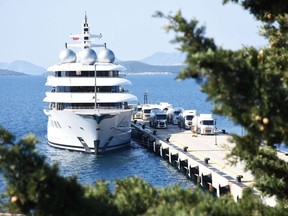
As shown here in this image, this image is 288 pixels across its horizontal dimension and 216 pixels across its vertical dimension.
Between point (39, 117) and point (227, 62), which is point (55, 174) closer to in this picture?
point (227, 62)

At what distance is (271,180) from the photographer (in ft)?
41.9

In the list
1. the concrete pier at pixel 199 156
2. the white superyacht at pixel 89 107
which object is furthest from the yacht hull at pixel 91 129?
the concrete pier at pixel 199 156

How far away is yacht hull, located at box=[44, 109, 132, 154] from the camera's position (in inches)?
1913

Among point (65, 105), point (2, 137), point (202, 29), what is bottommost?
point (65, 105)

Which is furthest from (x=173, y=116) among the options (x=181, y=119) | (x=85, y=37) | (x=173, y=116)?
(x=85, y=37)

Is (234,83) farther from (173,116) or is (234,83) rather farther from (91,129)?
(173,116)

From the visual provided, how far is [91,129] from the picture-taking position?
48.8m

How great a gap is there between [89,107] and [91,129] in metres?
4.21

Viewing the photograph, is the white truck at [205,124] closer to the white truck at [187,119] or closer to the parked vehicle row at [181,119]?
the parked vehicle row at [181,119]

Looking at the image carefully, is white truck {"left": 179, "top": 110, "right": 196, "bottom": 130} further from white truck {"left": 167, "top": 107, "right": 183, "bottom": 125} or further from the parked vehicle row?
white truck {"left": 167, "top": 107, "right": 183, "bottom": 125}

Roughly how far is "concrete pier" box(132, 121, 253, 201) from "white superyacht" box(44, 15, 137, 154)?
4555 millimetres

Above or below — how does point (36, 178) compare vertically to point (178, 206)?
above

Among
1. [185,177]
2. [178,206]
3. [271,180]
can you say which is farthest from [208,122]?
[178,206]

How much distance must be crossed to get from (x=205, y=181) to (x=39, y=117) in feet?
208
